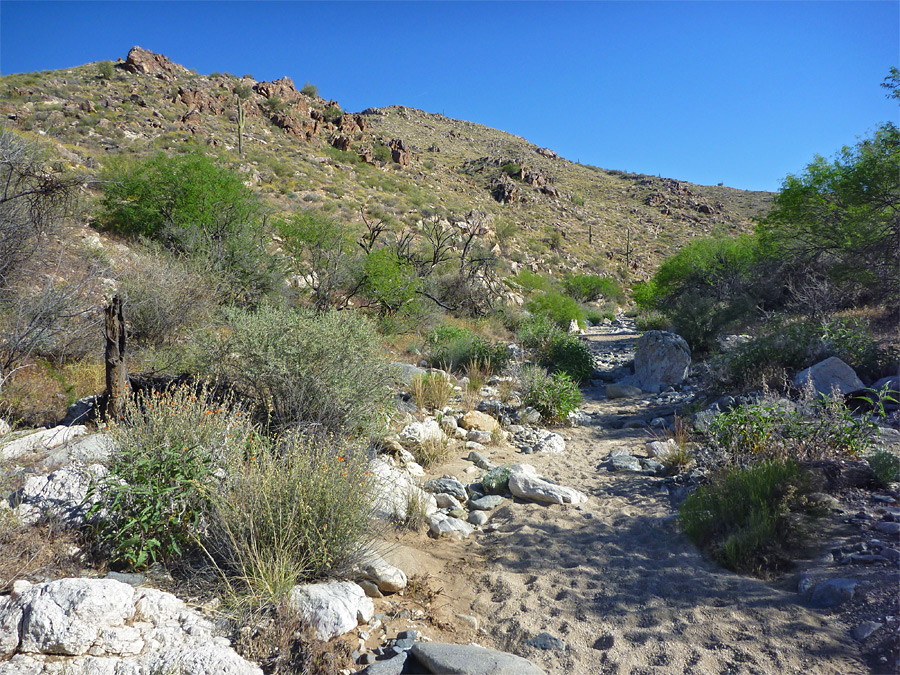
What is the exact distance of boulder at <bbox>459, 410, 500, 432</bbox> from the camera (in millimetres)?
7336

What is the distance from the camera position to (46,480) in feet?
11.7

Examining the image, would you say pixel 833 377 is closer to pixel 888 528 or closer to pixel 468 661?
pixel 888 528

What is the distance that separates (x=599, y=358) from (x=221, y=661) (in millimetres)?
11821

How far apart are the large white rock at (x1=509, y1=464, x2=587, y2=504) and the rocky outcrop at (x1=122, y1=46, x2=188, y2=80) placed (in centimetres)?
3857

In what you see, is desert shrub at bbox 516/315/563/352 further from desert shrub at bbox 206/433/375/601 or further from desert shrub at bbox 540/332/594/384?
desert shrub at bbox 206/433/375/601

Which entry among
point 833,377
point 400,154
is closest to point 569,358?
point 833,377

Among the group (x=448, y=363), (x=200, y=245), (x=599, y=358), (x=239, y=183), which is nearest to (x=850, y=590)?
(x=448, y=363)

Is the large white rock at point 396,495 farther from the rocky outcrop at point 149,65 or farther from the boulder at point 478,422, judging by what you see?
the rocky outcrop at point 149,65

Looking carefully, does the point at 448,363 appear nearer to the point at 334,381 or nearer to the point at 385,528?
the point at 334,381

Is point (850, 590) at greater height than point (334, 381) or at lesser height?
lesser

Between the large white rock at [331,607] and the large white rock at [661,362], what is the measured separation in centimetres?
825

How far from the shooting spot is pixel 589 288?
27.4 meters

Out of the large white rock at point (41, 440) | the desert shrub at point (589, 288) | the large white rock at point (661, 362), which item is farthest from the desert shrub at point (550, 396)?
the desert shrub at point (589, 288)

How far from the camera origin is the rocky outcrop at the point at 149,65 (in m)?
32.9
